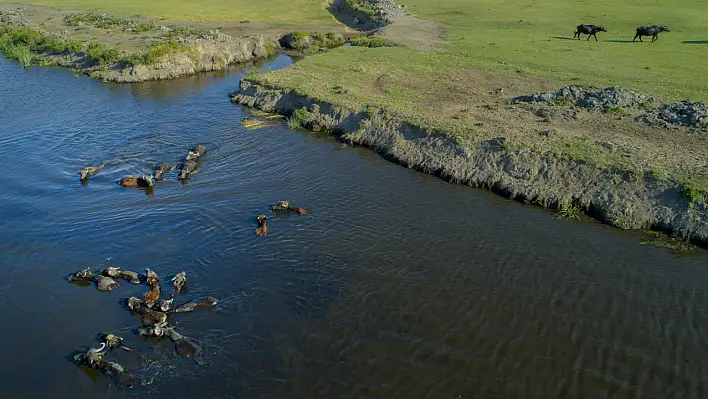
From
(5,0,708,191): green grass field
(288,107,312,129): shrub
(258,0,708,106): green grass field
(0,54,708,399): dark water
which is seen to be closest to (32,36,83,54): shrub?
(5,0,708,191): green grass field

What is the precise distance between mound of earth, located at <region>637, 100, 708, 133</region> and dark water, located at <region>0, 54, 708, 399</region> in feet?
29.4

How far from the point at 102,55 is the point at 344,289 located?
126 feet

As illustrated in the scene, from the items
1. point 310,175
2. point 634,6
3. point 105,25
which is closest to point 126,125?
point 310,175

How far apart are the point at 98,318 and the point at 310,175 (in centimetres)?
1172

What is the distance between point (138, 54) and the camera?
1731 inches

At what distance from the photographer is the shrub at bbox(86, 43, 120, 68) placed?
44.1 meters

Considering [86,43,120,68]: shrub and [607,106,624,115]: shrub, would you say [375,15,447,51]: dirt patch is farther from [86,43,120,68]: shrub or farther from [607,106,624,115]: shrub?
[86,43,120,68]: shrub

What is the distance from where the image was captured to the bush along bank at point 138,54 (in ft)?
140

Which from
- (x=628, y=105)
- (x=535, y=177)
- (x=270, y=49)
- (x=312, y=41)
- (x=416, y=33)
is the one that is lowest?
(x=535, y=177)

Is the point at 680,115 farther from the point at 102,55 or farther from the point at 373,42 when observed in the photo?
the point at 102,55

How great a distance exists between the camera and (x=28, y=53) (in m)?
48.9

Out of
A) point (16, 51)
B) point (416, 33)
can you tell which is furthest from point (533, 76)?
point (16, 51)

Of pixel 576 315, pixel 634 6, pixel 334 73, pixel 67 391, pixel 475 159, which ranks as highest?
pixel 634 6

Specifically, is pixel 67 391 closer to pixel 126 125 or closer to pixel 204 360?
pixel 204 360
